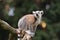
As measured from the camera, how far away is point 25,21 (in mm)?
906

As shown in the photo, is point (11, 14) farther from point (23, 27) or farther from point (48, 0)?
point (23, 27)

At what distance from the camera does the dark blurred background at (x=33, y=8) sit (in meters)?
4.68

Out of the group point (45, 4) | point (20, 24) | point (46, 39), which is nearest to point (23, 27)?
point (20, 24)

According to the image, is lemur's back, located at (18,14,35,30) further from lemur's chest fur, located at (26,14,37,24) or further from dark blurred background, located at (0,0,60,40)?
dark blurred background, located at (0,0,60,40)

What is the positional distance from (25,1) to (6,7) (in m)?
0.38

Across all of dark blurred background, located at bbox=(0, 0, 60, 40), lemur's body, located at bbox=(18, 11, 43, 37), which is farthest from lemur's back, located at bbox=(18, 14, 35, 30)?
dark blurred background, located at bbox=(0, 0, 60, 40)

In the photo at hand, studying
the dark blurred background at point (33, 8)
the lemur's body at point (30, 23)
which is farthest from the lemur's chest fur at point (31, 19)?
the dark blurred background at point (33, 8)

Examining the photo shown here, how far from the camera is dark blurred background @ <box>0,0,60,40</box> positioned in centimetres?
468

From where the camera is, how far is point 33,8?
4562 millimetres

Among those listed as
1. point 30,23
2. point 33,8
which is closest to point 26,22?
point 30,23

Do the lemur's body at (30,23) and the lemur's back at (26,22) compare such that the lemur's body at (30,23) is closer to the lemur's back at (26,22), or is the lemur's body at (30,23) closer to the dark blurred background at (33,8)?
the lemur's back at (26,22)

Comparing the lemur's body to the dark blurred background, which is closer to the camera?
the lemur's body

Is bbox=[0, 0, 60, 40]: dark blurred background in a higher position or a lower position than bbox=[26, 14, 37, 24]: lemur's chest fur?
higher

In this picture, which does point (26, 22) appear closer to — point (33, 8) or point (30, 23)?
point (30, 23)
